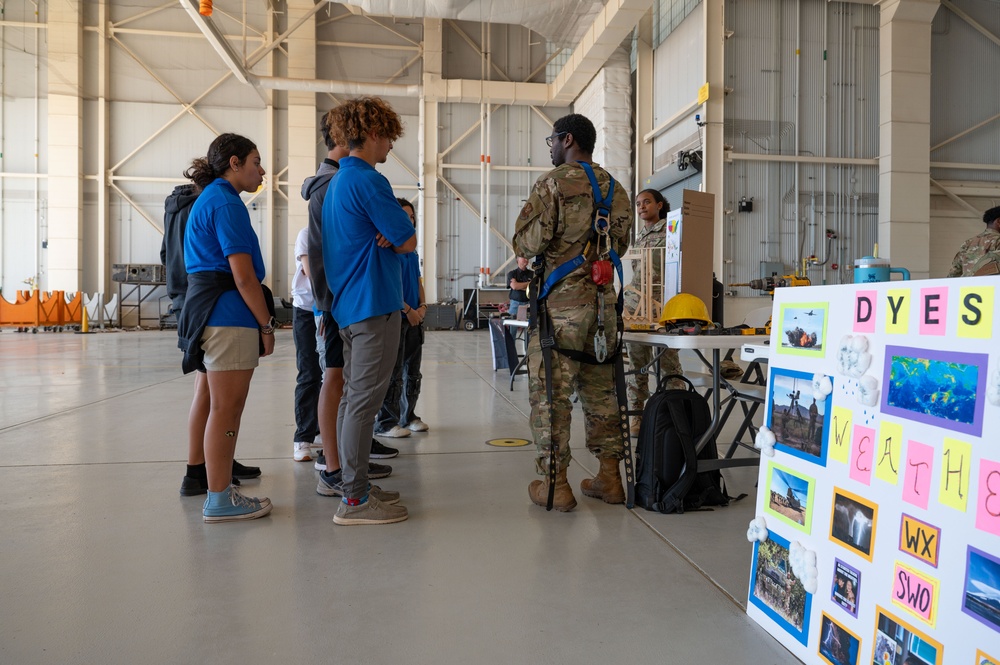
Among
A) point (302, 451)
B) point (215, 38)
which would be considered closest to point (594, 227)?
point (302, 451)

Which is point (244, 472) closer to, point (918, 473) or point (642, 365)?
point (642, 365)

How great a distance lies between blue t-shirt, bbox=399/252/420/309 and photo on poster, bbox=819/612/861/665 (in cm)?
255

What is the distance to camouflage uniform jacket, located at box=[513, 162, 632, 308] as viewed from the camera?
261cm

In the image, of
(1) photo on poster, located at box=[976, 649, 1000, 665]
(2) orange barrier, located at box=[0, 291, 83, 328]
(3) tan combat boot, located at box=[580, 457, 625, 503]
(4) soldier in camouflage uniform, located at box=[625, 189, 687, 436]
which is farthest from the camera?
(2) orange barrier, located at box=[0, 291, 83, 328]

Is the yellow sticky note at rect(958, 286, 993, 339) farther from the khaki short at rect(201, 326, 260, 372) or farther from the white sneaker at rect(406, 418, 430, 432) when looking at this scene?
the white sneaker at rect(406, 418, 430, 432)

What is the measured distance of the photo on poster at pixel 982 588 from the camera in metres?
A: 1.06

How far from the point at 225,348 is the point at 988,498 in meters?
2.29

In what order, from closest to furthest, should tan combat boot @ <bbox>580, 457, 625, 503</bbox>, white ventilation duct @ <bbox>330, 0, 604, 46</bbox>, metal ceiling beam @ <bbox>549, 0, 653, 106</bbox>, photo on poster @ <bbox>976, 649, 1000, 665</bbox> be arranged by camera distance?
photo on poster @ <bbox>976, 649, 1000, 665</bbox>
tan combat boot @ <bbox>580, 457, 625, 503</bbox>
metal ceiling beam @ <bbox>549, 0, 653, 106</bbox>
white ventilation duct @ <bbox>330, 0, 604, 46</bbox>

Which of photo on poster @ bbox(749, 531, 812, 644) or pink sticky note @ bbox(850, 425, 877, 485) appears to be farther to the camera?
photo on poster @ bbox(749, 531, 812, 644)

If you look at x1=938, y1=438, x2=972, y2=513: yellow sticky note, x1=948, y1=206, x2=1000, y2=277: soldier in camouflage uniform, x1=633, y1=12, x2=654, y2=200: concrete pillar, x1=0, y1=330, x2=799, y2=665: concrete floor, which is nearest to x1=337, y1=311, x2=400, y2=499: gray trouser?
x1=0, y1=330, x2=799, y2=665: concrete floor

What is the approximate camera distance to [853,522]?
4.53 ft

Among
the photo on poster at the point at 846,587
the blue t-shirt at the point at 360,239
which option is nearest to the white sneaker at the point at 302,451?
the blue t-shirt at the point at 360,239

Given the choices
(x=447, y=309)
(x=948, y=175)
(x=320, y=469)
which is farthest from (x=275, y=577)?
(x=447, y=309)

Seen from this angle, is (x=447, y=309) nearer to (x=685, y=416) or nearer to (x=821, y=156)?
(x=821, y=156)
